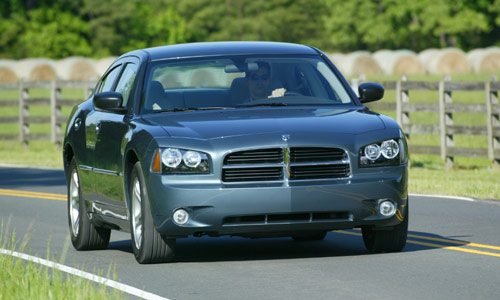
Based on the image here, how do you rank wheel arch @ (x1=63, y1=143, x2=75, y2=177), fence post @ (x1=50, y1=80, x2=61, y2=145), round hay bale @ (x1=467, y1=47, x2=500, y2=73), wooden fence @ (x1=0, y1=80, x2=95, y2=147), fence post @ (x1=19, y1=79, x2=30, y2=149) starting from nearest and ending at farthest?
wheel arch @ (x1=63, y1=143, x2=75, y2=177)
wooden fence @ (x1=0, y1=80, x2=95, y2=147)
fence post @ (x1=50, y1=80, x2=61, y2=145)
fence post @ (x1=19, y1=79, x2=30, y2=149)
round hay bale @ (x1=467, y1=47, x2=500, y2=73)

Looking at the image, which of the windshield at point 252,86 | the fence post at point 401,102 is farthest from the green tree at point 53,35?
the windshield at point 252,86

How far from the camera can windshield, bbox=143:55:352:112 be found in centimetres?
1023

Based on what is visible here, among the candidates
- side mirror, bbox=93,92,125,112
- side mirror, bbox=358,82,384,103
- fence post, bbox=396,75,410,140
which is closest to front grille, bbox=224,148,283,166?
side mirror, bbox=93,92,125,112

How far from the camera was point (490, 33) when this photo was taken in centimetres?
9219

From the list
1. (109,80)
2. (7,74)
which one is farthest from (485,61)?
(109,80)

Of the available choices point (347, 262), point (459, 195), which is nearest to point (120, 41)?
point (459, 195)

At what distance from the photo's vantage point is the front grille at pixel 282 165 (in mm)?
9094

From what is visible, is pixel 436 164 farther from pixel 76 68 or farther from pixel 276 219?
pixel 76 68

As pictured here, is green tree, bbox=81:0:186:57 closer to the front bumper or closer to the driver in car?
the driver in car

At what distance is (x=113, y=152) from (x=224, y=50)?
4.24 feet

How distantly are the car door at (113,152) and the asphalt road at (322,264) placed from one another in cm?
47

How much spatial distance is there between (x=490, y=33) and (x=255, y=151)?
280 ft

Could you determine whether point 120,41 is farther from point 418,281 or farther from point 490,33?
point 418,281

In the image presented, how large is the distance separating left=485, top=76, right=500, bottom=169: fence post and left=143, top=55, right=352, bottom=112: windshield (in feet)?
37.6
